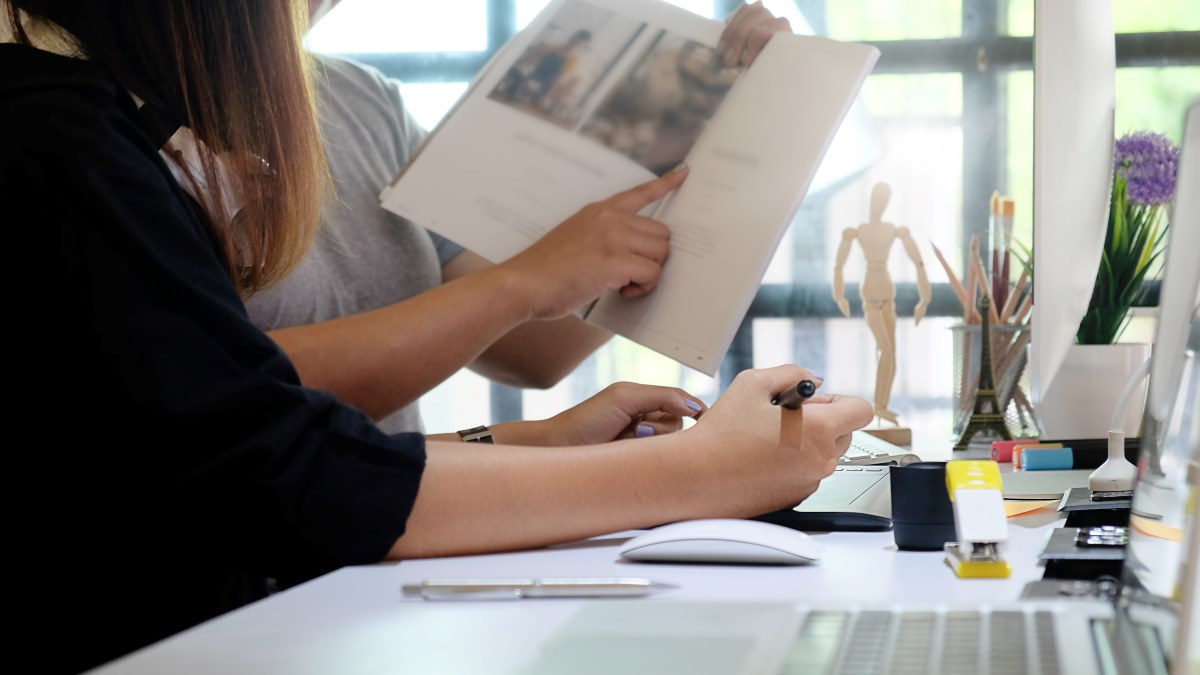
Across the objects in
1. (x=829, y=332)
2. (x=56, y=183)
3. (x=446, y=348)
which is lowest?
(x=829, y=332)

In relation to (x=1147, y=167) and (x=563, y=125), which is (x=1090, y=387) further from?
(x=563, y=125)

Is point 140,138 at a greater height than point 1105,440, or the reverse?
point 140,138

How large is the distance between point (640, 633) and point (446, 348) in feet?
1.86

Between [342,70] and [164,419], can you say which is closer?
[164,419]

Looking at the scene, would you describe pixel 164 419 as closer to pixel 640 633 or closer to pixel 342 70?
pixel 640 633

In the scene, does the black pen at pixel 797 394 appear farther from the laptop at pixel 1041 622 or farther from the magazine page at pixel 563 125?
the magazine page at pixel 563 125

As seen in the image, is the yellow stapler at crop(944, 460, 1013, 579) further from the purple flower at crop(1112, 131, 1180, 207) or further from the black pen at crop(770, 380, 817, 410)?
the purple flower at crop(1112, 131, 1180, 207)

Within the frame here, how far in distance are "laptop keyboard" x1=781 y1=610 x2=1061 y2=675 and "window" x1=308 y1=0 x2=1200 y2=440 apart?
9.00 feet

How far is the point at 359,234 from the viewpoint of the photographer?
156 centimetres

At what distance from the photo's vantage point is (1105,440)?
1.20 metres

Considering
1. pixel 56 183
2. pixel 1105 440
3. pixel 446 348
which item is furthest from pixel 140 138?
pixel 1105 440

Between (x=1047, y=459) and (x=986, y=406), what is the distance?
303mm

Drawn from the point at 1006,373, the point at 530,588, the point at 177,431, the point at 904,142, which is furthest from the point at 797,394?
the point at 904,142

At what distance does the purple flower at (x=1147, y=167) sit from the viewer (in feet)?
4.34
